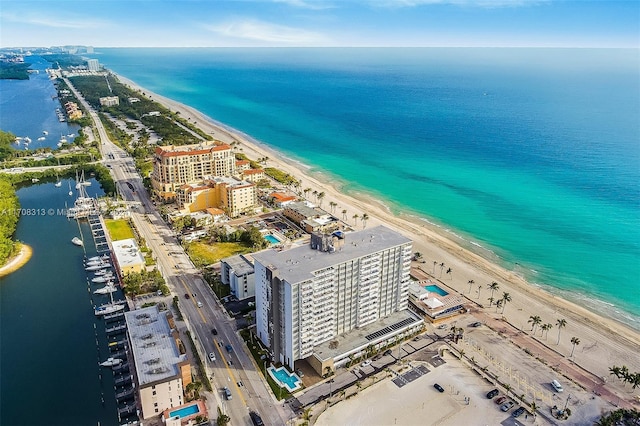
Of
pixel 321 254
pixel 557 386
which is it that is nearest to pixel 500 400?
pixel 557 386

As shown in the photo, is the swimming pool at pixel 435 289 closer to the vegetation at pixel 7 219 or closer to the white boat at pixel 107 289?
the white boat at pixel 107 289

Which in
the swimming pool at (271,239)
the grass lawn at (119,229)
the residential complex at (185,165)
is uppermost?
the residential complex at (185,165)

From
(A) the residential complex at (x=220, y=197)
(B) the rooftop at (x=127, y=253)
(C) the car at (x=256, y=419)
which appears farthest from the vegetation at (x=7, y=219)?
(C) the car at (x=256, y=419)

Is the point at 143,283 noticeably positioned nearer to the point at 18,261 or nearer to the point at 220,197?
the point at 18,261

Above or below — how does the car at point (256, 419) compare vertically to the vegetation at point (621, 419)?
below

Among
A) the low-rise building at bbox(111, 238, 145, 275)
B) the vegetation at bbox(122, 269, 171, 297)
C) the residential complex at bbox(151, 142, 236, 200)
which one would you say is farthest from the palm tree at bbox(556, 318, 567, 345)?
the residential complex at bbox(151, 142, 236, 200)

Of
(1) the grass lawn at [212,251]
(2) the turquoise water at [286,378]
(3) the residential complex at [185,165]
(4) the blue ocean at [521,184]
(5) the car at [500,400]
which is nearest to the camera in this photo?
(5) the car at [500,400]
